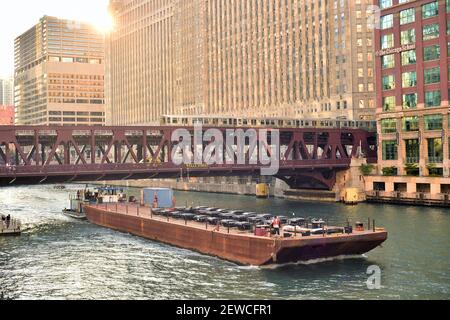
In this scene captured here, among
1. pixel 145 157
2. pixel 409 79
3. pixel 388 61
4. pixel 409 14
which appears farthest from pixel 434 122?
pixel 145 157

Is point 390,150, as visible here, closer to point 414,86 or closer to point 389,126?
point 389,126

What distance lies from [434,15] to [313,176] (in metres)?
38.6

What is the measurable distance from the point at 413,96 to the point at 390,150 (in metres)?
11.6

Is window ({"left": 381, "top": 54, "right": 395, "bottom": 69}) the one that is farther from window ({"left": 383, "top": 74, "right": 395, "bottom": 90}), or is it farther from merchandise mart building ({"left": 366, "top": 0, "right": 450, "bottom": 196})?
window ({"left": 383, "top": 74, "right": 395, "bottom": 90})

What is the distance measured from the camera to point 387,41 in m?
112

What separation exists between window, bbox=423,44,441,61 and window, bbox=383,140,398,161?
17.3m

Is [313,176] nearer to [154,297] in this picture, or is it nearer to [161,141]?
[161,141]

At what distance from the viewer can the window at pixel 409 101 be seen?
4229 inches

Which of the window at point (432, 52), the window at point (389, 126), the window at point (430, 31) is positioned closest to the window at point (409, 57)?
the window at point (432, 52)

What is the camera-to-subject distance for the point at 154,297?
135ft

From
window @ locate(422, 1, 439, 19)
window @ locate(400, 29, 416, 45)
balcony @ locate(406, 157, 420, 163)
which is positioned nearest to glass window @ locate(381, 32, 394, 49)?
window @ locate(400, 29, 416, 45)

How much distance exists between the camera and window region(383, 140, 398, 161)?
112m

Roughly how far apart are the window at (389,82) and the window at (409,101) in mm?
4031
